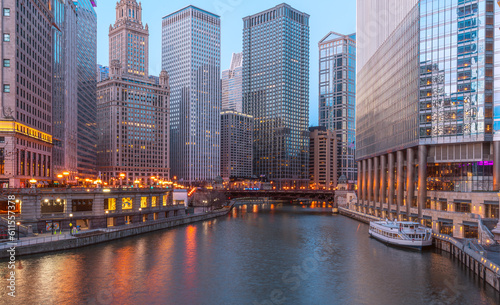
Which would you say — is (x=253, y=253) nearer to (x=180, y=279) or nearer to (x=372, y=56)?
(x=180, y=279)

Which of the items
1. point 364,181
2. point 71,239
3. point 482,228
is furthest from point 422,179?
point 71,239

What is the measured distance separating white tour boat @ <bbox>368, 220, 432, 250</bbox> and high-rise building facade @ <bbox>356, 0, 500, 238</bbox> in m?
5.30

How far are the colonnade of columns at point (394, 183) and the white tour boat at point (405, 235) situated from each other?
39.5 ft

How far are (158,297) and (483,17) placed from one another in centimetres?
8205

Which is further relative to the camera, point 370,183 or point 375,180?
point 370,183

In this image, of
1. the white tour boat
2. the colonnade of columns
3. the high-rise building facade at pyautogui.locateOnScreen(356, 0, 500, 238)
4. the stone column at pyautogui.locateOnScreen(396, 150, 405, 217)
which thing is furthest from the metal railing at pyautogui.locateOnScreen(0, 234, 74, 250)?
the stone column at pyautogui.locateOnScreen(396, 150, 405, 217)

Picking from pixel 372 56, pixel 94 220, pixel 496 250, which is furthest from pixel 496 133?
pixel 94 220

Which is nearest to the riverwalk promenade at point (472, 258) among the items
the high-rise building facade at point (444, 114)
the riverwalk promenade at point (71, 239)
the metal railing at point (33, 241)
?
the high-rise building facade at point (444, 114)

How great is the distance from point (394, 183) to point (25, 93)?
10164 cm

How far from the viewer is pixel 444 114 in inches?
3652

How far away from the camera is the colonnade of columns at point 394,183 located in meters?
97.2

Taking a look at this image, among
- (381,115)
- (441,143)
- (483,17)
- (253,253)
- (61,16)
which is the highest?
(61,16)

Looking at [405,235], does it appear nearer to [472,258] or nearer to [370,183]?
[472,258]

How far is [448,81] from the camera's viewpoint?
9200cm
